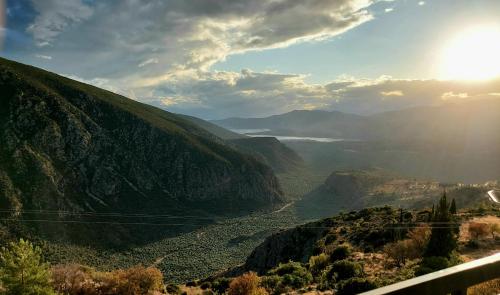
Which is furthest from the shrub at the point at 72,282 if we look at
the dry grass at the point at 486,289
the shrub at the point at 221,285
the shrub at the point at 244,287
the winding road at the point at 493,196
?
the winding road at the point at 493,196

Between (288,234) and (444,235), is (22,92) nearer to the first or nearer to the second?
(288,234)

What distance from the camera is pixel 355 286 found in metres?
28.9

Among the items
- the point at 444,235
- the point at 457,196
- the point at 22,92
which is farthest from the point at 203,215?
the point at 444,235

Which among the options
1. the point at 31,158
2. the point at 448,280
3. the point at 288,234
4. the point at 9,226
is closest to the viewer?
the point at 448,280

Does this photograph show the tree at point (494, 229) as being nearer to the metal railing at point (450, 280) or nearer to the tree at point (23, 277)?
the tree at point (23, 277)

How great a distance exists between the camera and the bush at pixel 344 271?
117 ft

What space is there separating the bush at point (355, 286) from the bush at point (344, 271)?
500cm

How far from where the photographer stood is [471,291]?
7.54 metres

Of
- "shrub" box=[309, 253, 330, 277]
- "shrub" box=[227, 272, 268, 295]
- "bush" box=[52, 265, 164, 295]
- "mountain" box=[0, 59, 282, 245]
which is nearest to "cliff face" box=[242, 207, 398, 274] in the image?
"shrub" box=[309, 253, 330, 277]

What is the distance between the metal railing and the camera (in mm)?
3902

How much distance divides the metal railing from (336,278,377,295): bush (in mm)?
24519

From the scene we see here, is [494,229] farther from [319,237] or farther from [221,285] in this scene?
[319,237]

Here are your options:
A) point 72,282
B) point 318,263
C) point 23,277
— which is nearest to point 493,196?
point 318,263

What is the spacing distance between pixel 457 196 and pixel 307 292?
13674 cm
